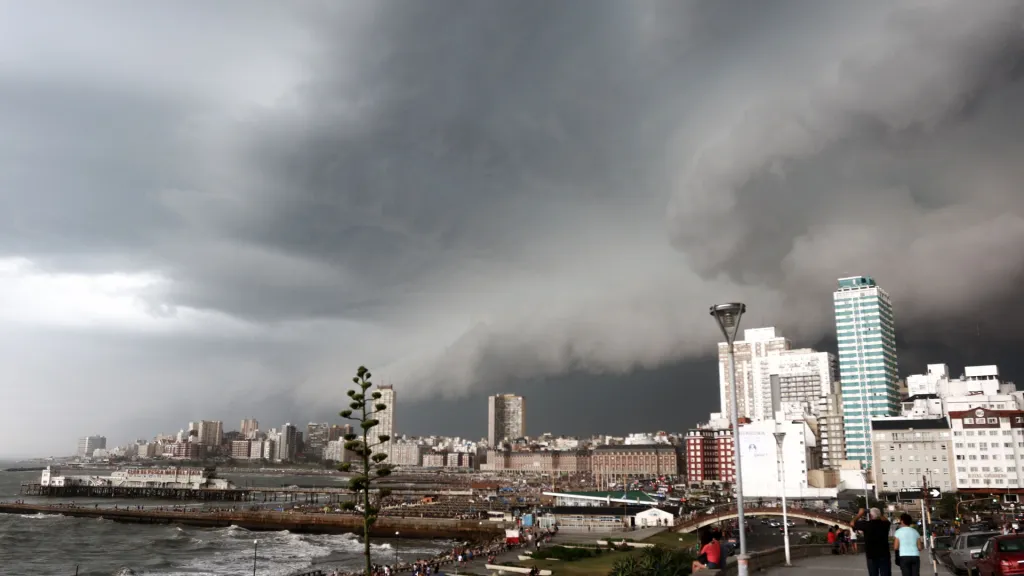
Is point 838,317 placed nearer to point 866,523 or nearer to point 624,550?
point 624,550

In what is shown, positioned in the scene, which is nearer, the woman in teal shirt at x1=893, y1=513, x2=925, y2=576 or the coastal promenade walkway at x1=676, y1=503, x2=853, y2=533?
the woman in teal shirt at x1=893, y1=513, x2=925, y2=576

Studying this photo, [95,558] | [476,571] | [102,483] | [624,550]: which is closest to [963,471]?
[624,550]

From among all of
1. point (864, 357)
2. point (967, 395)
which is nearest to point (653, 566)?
point (967, 395)

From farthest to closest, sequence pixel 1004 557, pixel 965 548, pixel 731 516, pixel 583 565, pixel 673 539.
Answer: pixel 731 516 → pixel 673 539 → pixel 583 565 → pixel 965 548 → pixel 1004 557

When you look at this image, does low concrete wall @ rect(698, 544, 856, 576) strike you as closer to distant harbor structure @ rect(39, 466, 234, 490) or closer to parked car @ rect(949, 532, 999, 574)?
parked car @ rect(949, 532, 999, 574)

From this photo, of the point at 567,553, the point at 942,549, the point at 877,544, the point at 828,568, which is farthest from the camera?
the point at 567,553

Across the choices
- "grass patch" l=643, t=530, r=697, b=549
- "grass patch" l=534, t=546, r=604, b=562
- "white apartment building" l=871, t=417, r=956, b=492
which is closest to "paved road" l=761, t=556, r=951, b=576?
"grass patch" l=534, t=546, r=604, b=562

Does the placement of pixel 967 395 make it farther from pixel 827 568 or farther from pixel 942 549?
pixel 827 568
